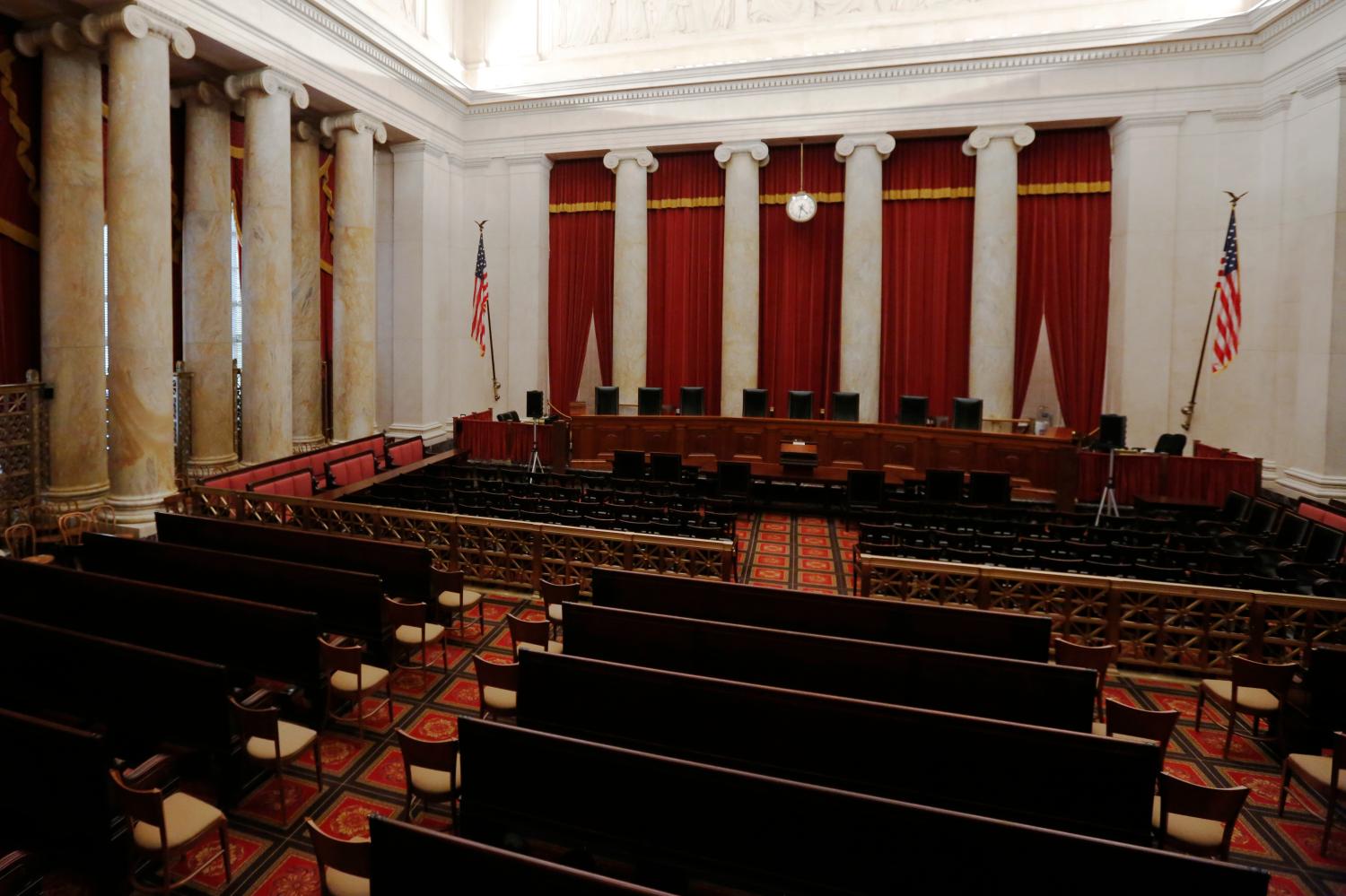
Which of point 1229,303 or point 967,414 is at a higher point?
point 1229,303

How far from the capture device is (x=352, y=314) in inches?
521

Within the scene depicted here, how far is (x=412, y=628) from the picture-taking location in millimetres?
5637

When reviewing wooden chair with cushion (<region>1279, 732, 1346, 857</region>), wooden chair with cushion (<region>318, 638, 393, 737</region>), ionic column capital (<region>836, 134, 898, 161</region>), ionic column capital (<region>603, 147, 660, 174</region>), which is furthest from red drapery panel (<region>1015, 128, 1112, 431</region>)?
wooden chair with cushion (<region>318, 638, 393, 737</region>)

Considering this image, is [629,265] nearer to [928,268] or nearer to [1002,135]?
[928,268]

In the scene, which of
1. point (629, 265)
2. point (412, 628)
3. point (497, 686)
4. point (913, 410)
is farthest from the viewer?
point (629, 265)

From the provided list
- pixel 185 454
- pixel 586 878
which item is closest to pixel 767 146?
pixel 185 454

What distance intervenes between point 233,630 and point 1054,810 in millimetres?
4739

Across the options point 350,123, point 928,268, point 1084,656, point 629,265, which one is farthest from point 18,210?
point 928,268

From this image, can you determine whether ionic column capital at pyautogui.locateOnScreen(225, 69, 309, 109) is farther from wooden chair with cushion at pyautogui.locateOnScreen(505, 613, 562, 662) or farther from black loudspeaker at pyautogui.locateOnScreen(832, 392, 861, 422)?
black loudspeaker at pyautogui.locateOnScreen(832, 392, 861, 422)

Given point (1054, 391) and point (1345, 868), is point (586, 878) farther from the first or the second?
point (1054, 391)

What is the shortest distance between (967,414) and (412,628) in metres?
10.2

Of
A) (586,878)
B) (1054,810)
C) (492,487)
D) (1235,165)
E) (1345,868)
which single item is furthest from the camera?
(1235,165)

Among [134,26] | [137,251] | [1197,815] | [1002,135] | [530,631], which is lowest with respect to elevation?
[1197,815]

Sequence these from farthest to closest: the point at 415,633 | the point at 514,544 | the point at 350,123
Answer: the point at 350,123 < the point at 514,544 < the point at 415,633
